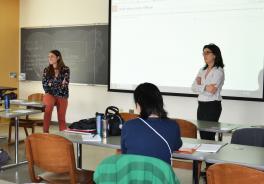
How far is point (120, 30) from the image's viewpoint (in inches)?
266

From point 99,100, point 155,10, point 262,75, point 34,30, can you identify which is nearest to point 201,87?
point 262,75

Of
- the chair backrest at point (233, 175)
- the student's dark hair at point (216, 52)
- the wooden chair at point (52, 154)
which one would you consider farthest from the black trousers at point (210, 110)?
the chair backrest at point (233, 175)

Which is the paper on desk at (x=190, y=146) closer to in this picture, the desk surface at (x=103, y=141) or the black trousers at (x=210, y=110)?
the desk surface at (x=103, y=141)

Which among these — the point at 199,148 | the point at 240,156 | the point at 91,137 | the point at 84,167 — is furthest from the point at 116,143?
the point at 84,167

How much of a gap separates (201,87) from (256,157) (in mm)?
1828

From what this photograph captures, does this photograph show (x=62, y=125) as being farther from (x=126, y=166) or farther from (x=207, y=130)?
(x=126, y=166)

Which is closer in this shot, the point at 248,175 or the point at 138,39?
the point at 248,175

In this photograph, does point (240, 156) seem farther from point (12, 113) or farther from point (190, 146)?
point (12, 113)

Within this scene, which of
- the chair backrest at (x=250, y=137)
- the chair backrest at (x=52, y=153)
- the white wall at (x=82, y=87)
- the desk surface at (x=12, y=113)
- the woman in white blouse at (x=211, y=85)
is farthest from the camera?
Result: the white wall at (x=82, y=87)

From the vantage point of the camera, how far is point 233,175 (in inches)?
79.5

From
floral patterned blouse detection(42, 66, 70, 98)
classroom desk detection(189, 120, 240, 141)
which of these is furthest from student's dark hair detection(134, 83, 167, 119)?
floral patterned blouse detection(42, 66, 70, 98)

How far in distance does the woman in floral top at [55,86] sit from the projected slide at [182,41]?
3.63 ft

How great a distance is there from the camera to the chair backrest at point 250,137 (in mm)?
3293

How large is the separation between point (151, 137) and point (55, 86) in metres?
3.76
